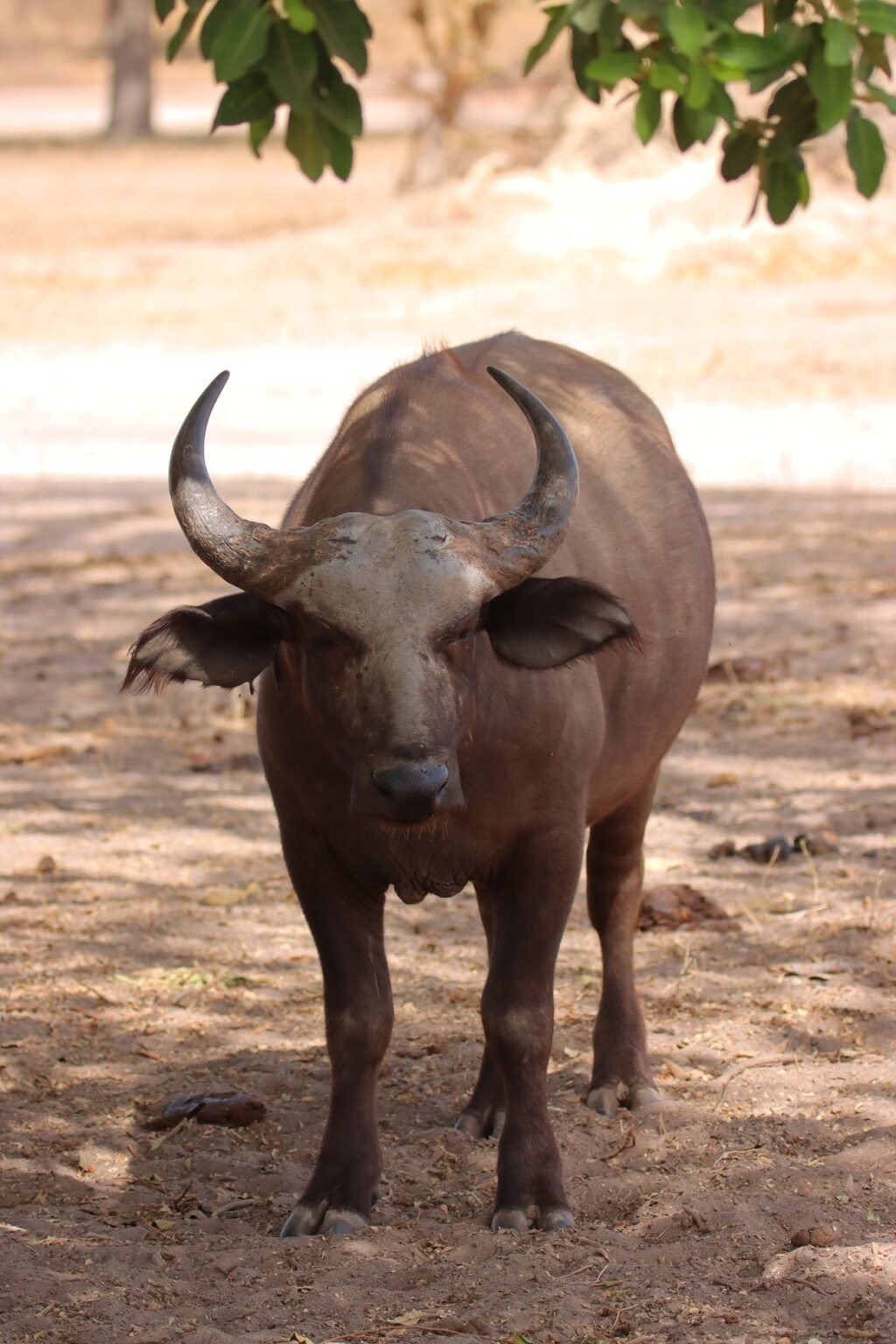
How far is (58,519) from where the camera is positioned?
12930 millimetres

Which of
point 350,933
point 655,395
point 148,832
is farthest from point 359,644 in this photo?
point 655,395

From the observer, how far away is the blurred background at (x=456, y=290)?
16.5m

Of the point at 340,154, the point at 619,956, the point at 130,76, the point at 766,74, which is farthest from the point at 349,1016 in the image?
the point at 130,76

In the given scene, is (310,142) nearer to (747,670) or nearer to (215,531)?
(215,531)

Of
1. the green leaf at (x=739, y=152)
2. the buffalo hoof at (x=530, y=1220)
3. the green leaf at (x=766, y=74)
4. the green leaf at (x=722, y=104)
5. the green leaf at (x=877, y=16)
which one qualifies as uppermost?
the green leaf at (x=877, y=16)

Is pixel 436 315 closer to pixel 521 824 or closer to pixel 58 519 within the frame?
pixel 58 519

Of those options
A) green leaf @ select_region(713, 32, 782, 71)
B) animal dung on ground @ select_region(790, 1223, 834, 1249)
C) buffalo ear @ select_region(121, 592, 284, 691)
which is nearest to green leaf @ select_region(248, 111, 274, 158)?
green leaf @ select_region(713, 32, 782, 71)

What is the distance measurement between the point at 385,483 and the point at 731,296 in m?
18.0

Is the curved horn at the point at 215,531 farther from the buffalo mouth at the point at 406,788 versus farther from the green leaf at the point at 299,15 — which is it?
the green leaf at the point at 299,15

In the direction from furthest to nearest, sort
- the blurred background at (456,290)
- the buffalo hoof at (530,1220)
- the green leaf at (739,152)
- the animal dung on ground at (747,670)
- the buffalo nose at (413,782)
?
the blurred background at (456,290), the animal dung on ground at (747,670), the green leaf at (739,152), the buffalo hoof at (530,1220), the buffalo nose at (413,782)

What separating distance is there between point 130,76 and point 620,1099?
147 feet

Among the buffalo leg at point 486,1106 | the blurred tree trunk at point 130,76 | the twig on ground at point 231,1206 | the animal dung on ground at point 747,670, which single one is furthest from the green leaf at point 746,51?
the blurred tree trunk at point 130,76

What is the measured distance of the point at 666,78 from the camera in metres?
5.01

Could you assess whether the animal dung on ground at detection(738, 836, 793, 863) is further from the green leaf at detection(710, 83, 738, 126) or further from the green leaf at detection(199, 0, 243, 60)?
the green leaf at detection(199, 0, 243, 60)
